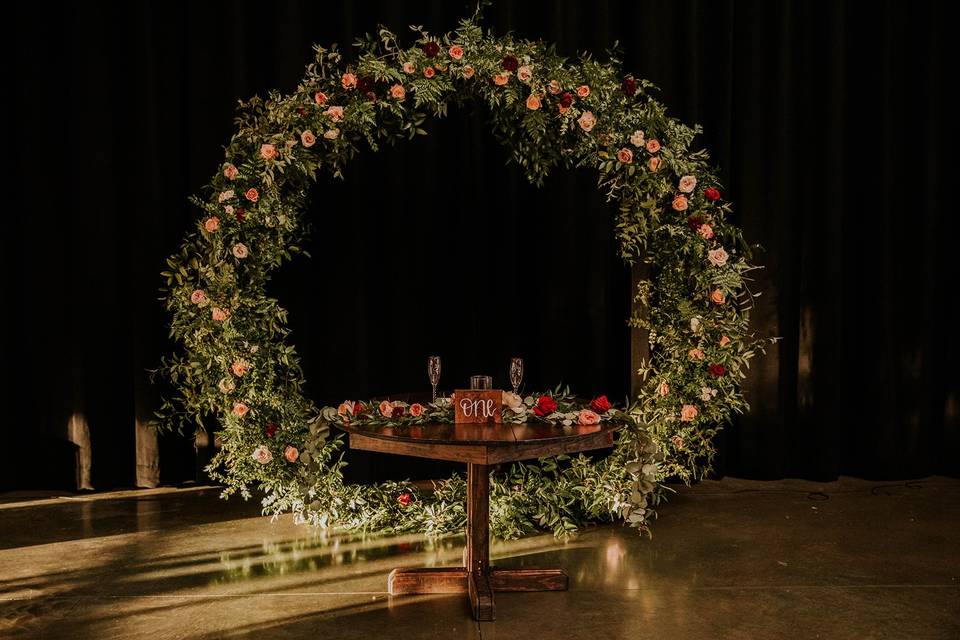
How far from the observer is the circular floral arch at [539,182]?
3982mm

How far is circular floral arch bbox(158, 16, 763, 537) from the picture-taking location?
13.1ft

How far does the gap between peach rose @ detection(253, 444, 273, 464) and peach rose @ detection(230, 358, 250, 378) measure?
345mm

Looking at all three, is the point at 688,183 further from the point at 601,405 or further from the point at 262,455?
the point at 262,455

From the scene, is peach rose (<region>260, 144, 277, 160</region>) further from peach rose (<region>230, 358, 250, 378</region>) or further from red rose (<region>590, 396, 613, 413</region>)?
red rose (<region>590, 396, 613, 413</region>)

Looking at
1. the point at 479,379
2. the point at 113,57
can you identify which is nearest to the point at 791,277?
the point at 479,379

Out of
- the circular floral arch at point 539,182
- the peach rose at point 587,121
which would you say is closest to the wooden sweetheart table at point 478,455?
the circular floral arch at point 539,182

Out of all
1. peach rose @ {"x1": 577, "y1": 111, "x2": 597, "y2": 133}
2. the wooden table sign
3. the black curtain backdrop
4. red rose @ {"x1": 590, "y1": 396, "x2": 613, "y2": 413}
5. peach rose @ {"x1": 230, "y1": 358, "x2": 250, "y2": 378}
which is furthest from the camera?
the black curtain backdrop

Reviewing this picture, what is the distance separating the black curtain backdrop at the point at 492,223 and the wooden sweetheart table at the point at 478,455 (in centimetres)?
184

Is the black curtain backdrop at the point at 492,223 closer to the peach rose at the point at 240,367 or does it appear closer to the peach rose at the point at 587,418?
the peach rose at the point at 240,367

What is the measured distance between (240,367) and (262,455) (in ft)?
1.33

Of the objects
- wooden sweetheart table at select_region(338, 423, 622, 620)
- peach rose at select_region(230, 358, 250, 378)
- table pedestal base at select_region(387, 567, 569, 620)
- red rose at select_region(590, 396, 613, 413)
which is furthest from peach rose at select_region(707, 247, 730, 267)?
peach rose at select_region(230, 358, 250, 378)

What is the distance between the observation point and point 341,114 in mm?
3961

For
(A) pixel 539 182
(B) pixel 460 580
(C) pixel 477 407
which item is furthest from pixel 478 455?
(A) pixel 539 182

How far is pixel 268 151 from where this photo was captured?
3938 mm
